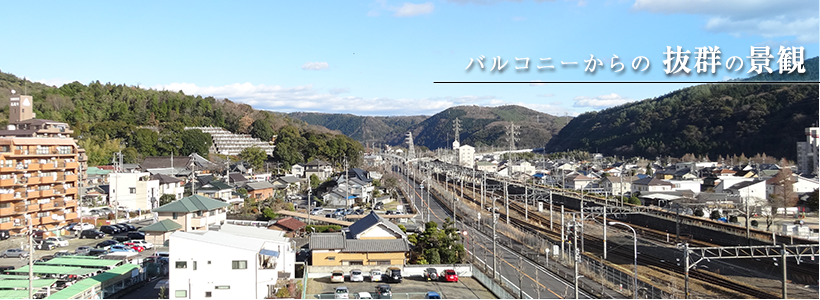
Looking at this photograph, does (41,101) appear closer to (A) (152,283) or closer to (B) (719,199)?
(A) (152,283)

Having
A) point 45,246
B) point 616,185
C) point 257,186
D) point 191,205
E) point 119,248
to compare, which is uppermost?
point 191,205

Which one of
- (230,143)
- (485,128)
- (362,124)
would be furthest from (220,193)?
(362,124)

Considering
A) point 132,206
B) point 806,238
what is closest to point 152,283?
point 132,206

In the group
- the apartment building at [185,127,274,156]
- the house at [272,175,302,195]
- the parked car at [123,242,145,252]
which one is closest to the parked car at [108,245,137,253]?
the parked car at [123,242,145,252]

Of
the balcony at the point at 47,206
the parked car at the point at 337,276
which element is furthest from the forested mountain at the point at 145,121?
the parked car at the point at 337,276

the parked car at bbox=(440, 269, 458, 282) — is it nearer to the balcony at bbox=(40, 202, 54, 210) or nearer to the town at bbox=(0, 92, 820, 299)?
the town at bbox=(0, 92, 820, 299)

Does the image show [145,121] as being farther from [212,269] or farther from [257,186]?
[212,269]
